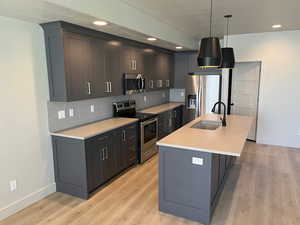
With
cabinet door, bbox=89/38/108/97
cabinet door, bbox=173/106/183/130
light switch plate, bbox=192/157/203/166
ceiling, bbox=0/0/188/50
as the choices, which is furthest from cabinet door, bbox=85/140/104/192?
cabinet door, bbox=173/106/183/130

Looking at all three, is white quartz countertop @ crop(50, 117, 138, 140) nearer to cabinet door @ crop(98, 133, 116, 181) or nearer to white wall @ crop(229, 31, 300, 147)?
cabinet door @ crop(98, 133, 116, 181)

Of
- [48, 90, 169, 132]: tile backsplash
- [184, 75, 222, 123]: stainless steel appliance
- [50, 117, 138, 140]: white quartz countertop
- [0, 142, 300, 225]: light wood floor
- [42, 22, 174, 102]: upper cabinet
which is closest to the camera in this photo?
[0, 142, 300, 225]: light wood floor

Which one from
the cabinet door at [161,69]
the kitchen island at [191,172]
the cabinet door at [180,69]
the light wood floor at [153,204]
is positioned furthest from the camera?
the cabinet door at [180,69]

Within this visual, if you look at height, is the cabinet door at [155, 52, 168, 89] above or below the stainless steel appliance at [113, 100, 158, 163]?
above

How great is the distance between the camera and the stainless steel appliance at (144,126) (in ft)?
14.0

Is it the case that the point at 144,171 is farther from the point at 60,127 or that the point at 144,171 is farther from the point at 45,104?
the point at 45,104

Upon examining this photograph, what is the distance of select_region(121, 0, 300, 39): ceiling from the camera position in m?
3.08

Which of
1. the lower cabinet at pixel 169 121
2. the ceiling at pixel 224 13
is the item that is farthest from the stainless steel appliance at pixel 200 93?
the ceiling at pixel 224 13

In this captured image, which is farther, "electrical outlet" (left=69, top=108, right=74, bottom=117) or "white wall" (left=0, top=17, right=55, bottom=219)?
"electrical outlet" (left=69, top=108, right=74, bottom=117)

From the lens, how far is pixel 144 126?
429 centimetres

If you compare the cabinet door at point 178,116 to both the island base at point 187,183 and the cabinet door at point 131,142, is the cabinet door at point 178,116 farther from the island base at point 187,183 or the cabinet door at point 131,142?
the island base at point 187,183

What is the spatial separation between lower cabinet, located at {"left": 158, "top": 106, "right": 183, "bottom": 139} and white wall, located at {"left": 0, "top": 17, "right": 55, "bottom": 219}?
259cm

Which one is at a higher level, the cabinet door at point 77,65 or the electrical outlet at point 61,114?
the cabinet door at point 77,65

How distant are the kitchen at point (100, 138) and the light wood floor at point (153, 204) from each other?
0.02 metres
